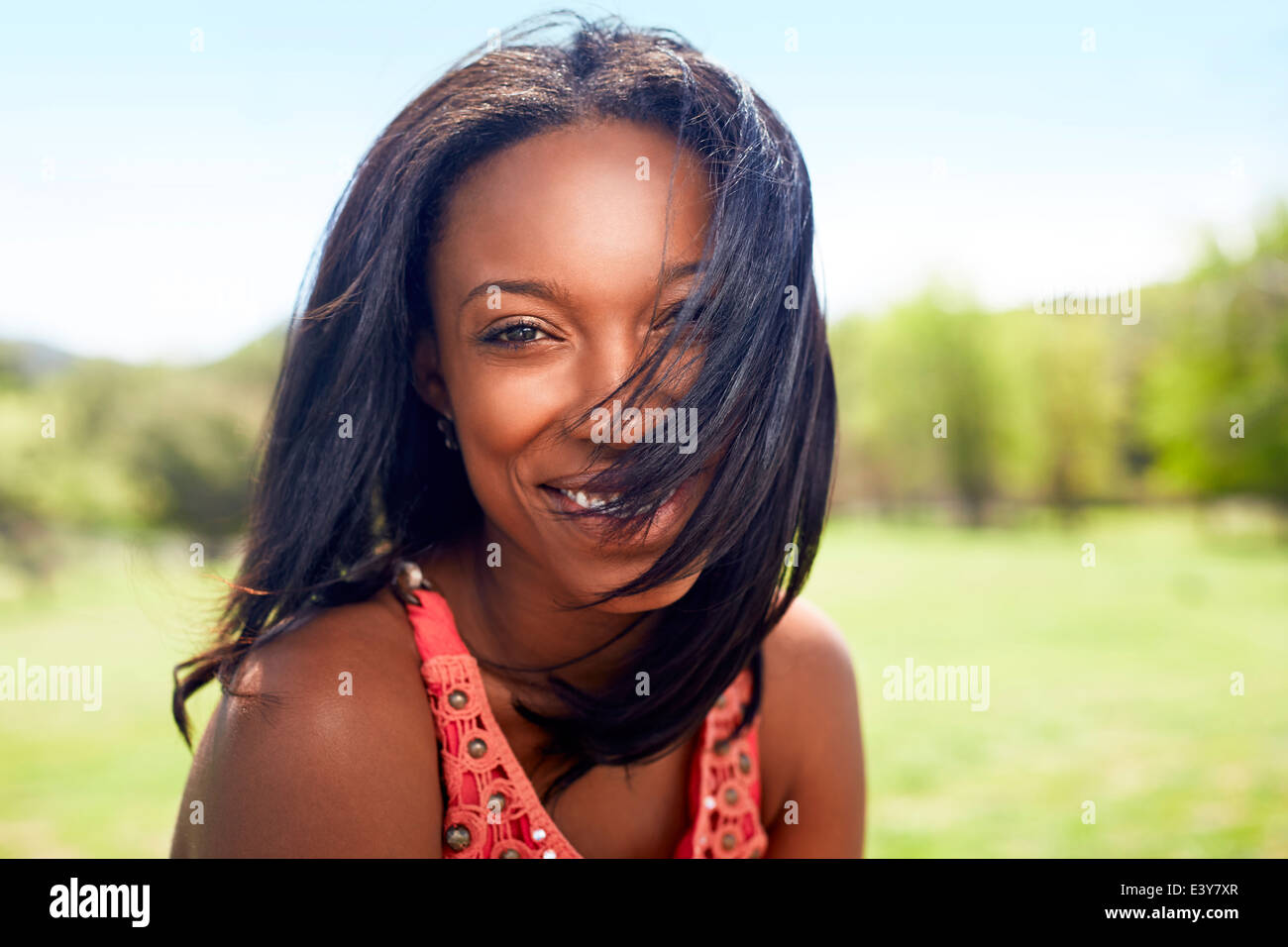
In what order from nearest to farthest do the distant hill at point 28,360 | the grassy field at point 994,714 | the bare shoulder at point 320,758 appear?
1. the bare shoulder at point 320,758
2. the grassy field at point 994,714
3. the distant hill at point 28,360

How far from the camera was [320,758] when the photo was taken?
4.70 feet

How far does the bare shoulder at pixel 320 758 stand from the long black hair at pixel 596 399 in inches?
4.9

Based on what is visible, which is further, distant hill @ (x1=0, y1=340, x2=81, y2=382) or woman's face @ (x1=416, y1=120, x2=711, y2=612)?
distant hill @ (x1=0, y1=340, x2=81, y2=382)

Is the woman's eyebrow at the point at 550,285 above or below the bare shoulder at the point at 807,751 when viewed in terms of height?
above

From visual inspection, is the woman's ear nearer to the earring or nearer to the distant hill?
the earring

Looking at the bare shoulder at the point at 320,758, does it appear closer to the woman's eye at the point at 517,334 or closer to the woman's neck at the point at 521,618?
the woman's neck at the point at 521,618

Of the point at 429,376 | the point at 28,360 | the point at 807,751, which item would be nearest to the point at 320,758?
the point at 429,376

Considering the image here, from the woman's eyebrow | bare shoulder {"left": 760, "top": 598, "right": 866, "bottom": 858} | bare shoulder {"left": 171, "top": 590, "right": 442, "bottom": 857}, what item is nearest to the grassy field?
bare shoulder {"left": 171, "top": 590, "right": 442, "bottom": 857}

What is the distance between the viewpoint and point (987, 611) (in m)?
16.1

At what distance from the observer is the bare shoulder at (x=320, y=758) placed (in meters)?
1.41

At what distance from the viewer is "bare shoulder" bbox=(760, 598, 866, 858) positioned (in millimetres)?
1987

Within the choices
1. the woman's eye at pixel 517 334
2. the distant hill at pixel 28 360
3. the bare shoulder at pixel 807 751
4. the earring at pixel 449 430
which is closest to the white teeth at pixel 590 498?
the woman's eye at pixel 517 334
